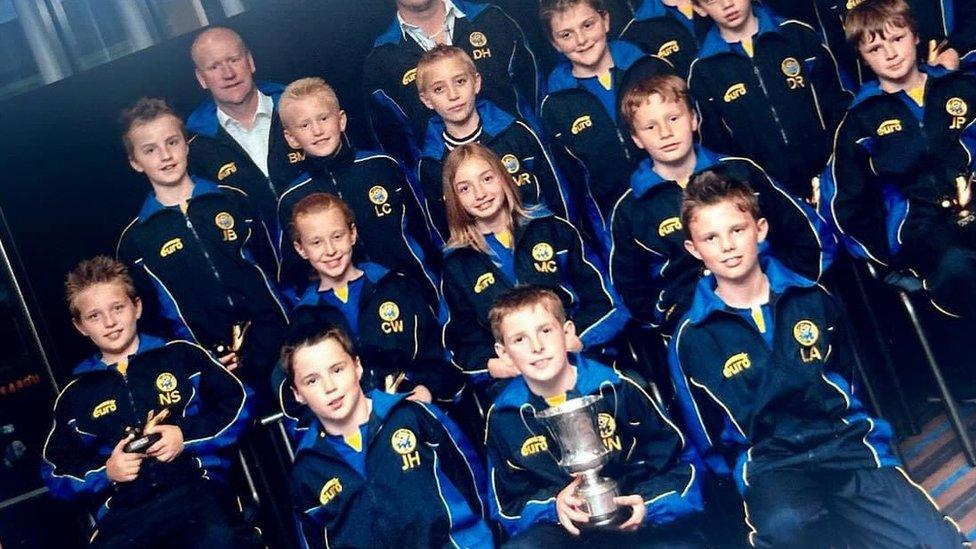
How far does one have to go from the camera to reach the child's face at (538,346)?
241 cm

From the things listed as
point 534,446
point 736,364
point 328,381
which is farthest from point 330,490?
point 736,364

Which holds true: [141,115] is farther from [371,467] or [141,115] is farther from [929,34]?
[929,34]

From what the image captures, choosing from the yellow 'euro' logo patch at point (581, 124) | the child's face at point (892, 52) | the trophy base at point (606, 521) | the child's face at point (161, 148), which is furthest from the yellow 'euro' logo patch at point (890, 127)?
the child's face at point (161, 148)

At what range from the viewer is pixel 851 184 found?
110 inches

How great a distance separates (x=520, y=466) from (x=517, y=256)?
60cm

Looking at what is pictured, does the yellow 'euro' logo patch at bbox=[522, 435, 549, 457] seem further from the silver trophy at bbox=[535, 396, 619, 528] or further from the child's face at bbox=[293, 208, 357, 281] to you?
the child's face at bbox=[293, 208, 357, 281]

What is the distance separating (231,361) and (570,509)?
1.12 m

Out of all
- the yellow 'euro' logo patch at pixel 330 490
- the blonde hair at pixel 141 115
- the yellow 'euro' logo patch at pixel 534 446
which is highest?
the blonde hair at pixel 141 115

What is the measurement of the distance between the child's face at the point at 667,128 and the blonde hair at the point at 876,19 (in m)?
0.47

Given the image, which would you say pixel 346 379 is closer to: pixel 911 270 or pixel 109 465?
pixel 109 465

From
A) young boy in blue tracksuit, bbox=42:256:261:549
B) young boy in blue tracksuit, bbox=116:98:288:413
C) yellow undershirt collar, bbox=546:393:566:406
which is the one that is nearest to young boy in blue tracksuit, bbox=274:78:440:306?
young boy in blue tracksuit, bbox=116:98:288:413

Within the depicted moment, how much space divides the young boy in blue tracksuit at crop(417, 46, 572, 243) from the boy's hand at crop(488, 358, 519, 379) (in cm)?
54

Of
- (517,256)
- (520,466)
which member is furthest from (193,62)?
(520,466)

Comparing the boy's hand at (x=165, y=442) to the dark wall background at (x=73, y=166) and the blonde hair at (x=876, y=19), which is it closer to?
the dark wall background at (x=73, y=166)
